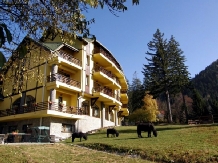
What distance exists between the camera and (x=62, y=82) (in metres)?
26.0

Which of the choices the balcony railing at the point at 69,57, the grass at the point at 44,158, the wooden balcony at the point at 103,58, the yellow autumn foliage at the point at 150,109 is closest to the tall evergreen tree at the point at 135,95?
the yellow autumn foliage at the point at 150,109

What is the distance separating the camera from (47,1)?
7.07 metres

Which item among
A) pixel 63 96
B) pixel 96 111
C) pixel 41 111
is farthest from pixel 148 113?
pixel 41 111

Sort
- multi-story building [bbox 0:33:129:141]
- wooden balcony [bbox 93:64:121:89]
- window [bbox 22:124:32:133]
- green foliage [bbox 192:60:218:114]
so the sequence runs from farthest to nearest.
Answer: green foliage [bbox 192:60:218:114] → wooden balcony [bbox 93:64:121:89] → window [bbox 22:124:32:133] → multi-story building [bbox 0:33:129:141]

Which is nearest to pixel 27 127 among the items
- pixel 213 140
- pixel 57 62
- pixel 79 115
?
pixel 79 115

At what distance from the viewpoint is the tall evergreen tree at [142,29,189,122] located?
4572 centimetres

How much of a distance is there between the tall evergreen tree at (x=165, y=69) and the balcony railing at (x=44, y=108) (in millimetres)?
22798

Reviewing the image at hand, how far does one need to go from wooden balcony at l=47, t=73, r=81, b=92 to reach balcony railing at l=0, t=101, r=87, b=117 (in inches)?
88.4

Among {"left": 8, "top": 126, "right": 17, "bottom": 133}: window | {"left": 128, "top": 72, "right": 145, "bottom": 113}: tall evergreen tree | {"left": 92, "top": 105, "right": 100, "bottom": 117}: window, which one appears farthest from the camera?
{"left": 128, "top": 72, "right": 145, "bottom": 113}: tall evergreen tree

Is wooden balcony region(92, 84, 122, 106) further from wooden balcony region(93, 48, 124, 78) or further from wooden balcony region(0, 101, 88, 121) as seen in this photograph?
wooden balcony region(93, 48, 124, 78)

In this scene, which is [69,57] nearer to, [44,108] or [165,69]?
[44,108]

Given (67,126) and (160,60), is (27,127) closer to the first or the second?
(67,126)

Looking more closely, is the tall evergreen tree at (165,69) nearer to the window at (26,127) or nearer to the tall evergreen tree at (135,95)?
the tall evergreen tree at (135,95)

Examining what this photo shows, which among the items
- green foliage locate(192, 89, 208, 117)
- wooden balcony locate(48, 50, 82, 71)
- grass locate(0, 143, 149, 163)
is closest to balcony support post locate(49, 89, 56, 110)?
wooden balcony locate(48, 50, 82, 71)
